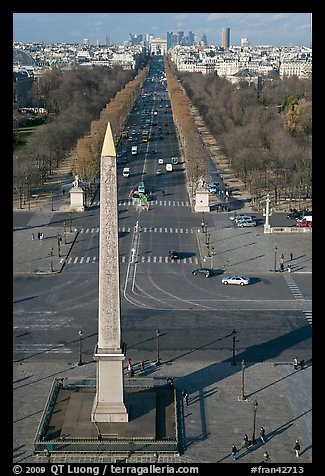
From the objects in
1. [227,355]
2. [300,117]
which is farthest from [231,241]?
[300,117]

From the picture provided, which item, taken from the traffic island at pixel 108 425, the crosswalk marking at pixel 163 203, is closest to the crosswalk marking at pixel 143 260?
the crosswalk marking at pixel 163 203

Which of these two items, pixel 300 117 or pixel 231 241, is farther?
pixel 300 117

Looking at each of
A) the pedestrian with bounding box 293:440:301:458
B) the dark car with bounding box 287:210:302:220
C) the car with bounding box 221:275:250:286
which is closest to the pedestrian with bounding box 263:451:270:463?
the pedestrian with bounding box 293:440:301:458

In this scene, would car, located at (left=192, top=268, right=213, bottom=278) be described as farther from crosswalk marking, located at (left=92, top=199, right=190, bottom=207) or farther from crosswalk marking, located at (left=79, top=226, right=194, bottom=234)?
crosswalk marking, located at (left=92, top=199, right=190, bottom=207)

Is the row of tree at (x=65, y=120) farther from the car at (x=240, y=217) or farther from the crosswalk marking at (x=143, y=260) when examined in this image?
the crosswalk marking at (x=143, y=260)

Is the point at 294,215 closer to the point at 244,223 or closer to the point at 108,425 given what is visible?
the point at 244,223

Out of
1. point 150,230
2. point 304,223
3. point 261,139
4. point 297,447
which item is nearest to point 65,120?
point 261,139
